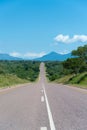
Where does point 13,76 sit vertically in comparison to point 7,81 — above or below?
above

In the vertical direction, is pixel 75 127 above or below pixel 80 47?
below

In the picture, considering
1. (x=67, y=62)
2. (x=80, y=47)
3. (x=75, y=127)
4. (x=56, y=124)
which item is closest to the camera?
(x=75, y=127)

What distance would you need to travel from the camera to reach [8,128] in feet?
25.6

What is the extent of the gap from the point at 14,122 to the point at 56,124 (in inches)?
54.5

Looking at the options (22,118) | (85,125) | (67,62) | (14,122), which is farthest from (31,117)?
(67,62)

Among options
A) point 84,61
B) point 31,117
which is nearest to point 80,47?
point 84,61

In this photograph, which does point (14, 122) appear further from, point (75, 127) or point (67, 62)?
point (67, 62)

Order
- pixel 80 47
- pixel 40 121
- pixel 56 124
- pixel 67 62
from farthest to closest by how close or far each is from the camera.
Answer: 1. pixel 67 62
2. pixel 80 47
3. pixel 40 121
4. pixel 56 124

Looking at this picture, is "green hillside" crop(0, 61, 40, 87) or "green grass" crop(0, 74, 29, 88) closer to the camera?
"green grass" crop(0, 74, 29, 88)

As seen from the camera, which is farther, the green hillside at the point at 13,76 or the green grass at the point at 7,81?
the green hillside at the point at 13,76

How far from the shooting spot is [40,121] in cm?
886

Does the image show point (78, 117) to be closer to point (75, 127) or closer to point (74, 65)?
point (75, 127)

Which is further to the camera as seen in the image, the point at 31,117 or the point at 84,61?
the point at 84,61

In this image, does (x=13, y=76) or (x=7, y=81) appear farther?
(x=13, y=76)
